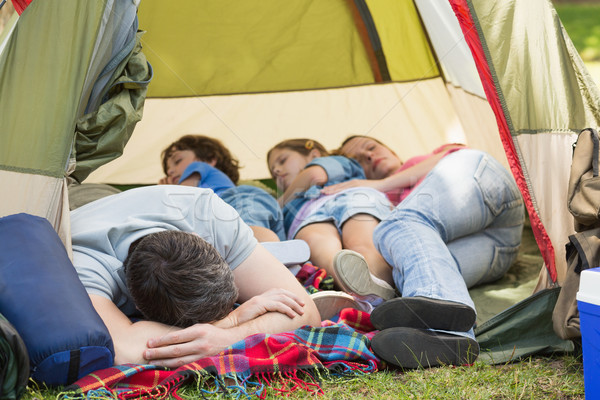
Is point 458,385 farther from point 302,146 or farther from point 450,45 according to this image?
point 302,146

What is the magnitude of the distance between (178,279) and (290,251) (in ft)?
2.66

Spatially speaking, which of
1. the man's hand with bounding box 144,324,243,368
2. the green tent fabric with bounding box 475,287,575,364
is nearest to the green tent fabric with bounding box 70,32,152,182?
the man's hand with bounding box 144,324,243,368

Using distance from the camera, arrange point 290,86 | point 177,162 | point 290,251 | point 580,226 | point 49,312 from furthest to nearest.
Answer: point 290,86 → point 177,162 → point 290,251 → point 580,226 → point 49,312

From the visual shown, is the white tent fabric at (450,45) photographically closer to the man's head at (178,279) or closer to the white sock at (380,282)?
the white sock at (380,282)

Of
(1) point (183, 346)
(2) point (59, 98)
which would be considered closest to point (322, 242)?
(1) point (183, 346)

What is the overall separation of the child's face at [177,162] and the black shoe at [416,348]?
5.85ft

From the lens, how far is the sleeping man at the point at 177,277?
1862mm

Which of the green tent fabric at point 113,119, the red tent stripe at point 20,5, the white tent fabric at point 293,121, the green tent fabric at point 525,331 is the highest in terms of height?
the red tent stripe at point 20,5

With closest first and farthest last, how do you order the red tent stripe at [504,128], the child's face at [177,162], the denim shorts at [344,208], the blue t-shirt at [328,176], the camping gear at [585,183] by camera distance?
the camping gear at [585,183] → the red tent stripe at [504,128] → the denim shorts at [344,208] → the blue t-shirt at [328,176] → the child's face at [177,162]

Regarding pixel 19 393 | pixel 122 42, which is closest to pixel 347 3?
pixel 122 42

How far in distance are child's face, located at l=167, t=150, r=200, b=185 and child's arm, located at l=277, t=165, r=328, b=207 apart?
0.52 m

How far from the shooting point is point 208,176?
129 inches

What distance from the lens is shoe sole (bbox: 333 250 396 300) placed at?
2.31 meters

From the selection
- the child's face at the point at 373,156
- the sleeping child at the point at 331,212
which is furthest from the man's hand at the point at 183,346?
the child's face at the point at 373,156
